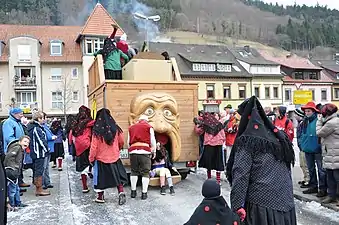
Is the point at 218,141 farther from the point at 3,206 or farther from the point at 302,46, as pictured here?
the point at 302,46

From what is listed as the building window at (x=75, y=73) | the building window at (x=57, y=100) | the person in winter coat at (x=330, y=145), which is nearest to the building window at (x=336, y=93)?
the building window at (x=75, y=73)

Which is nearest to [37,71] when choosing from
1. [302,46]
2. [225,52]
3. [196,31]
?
[225,52]

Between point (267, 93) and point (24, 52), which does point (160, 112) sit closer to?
point (24, 52)

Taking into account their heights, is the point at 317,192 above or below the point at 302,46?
below

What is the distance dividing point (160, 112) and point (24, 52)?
36.0m

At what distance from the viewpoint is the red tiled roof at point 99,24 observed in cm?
4159

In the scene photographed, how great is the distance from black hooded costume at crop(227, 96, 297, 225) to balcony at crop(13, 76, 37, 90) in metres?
41.0

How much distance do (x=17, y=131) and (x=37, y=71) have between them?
36.1 m

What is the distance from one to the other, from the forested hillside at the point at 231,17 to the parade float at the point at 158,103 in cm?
6669

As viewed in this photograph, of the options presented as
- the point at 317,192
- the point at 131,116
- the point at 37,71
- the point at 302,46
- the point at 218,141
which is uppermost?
the point at 302,46

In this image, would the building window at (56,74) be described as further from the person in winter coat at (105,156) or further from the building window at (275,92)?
the person in winter coat at (105,156)

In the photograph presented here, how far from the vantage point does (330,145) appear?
693 centimetres

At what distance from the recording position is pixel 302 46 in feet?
321

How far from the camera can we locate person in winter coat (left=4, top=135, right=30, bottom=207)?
6.80 metres
